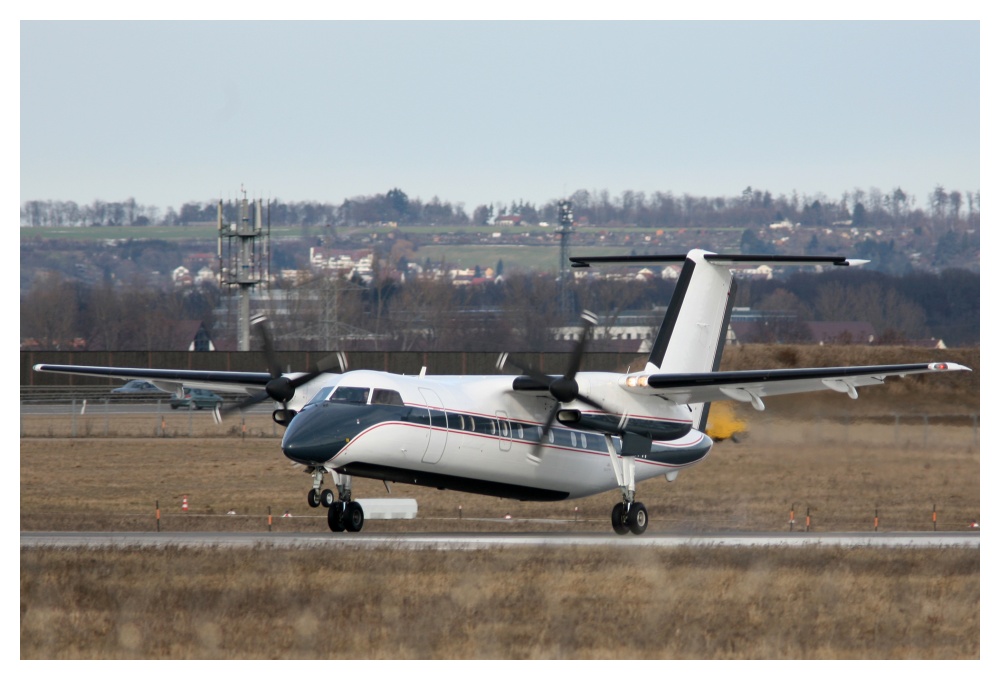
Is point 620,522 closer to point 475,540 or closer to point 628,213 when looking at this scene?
point 475,540

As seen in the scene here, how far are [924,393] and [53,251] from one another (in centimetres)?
6471

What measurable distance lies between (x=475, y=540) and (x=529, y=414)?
2905 millimetres

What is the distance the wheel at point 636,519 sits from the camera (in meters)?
24.2

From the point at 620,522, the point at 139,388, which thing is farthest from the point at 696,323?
the point at 139,388

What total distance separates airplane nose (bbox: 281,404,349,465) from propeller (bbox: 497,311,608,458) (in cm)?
355

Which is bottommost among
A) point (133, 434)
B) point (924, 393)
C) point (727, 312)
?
point (133, 434)

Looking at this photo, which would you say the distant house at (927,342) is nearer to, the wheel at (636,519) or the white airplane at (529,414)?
the white airplane at (529,414)

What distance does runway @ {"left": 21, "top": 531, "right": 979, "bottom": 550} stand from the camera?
21078 millimetres

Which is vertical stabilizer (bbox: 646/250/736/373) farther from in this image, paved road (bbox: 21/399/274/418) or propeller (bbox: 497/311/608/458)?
paved road (bbox: 21/399/274/418)

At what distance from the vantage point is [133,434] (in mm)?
45844

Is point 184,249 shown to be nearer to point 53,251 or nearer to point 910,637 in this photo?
point 53,251

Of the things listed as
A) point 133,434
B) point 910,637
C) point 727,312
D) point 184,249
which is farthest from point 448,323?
point 910,637

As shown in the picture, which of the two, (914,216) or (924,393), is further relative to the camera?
(914,216)

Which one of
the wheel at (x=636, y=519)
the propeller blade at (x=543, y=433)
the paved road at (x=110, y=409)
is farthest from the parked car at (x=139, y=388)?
the wheel at (x=636, y=519)
